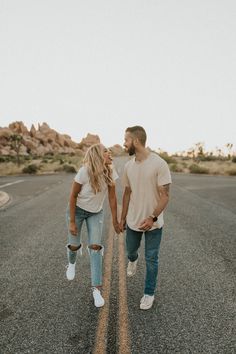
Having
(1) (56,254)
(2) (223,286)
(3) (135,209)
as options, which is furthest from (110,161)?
(1) (56,254)

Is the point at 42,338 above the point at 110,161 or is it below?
below

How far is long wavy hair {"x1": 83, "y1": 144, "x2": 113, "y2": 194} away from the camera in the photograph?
3809 mm

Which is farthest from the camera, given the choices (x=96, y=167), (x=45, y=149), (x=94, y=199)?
(x=45, y=149)

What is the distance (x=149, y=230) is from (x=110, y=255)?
2347mm

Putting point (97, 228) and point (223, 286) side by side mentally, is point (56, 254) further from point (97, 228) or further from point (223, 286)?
point (223, 286)

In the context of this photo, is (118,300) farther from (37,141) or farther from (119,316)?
(37,141)

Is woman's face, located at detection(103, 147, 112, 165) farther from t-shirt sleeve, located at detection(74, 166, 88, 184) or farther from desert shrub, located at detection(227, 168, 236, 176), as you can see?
desert shrub, located at detection(227, 168, 236, 176)

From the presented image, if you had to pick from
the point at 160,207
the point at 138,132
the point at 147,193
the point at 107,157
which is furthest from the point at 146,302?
the point at 138,132

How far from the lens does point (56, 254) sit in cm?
617

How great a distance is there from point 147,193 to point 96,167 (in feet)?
2.10

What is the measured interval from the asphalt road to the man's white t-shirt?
1.02 metres

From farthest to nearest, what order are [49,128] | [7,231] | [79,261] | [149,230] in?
[49,128] → [7,231] → [79,261] → [149,230]

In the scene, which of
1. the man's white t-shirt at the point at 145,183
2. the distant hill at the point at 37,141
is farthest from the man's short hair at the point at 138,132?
the distant hill at the point at 37,141

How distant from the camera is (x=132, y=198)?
13.0 ft
